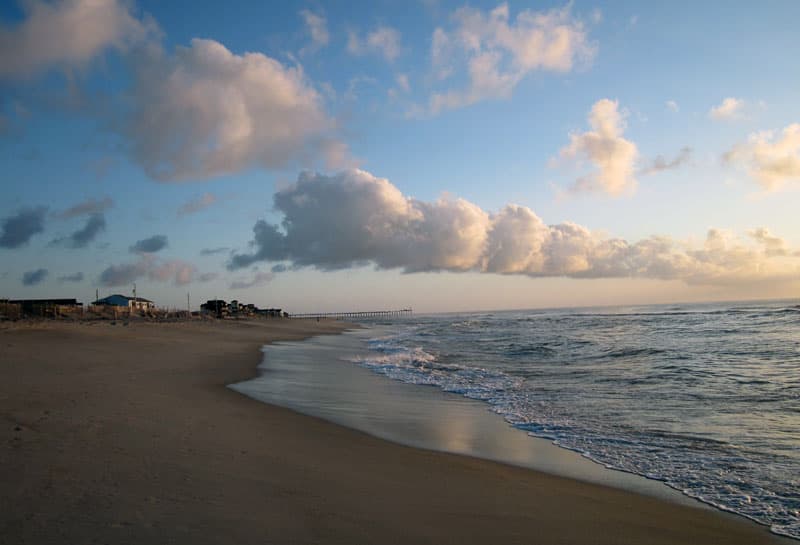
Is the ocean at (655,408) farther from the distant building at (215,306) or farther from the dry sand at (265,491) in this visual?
the distant building at (215,306)

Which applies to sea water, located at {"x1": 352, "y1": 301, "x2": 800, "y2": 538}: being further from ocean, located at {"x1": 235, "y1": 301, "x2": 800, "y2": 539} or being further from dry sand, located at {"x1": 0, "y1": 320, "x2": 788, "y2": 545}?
dry sand, located at {"x1": 0, "y1": 320, "x2": 788, "y2": 545}

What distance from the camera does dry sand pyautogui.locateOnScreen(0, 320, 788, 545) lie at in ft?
12.1

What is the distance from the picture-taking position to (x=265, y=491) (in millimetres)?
4512

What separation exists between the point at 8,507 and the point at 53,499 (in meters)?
0.29

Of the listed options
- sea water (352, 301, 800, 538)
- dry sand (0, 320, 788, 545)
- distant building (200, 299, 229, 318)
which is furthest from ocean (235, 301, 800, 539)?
distant building (200, 299, 229, 318)

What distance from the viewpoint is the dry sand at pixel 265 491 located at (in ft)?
12.1

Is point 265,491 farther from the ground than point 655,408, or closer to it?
farther from the ground

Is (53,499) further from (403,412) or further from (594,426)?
(594,426)

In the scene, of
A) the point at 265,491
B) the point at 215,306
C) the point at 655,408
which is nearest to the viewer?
the point at 265,491

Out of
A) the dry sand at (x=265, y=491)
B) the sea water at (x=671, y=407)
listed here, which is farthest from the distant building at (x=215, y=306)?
the dry sand at (x=265, y=491)

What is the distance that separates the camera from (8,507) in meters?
3.72

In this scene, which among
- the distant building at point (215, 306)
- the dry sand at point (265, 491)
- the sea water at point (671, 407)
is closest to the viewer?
the dry sand at point (265, 491)

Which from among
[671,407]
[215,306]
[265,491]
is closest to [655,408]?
[671,407]

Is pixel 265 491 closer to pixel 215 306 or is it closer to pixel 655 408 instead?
pixel 655 408
